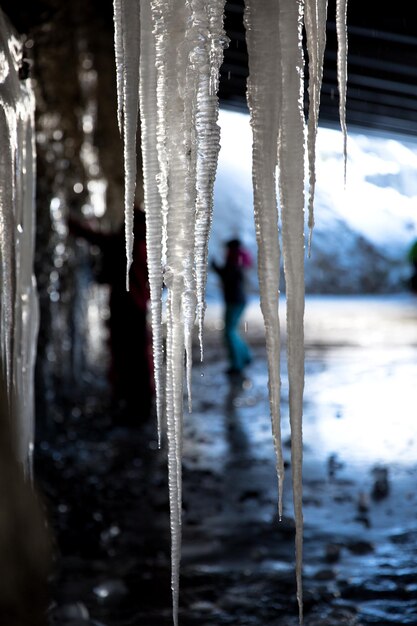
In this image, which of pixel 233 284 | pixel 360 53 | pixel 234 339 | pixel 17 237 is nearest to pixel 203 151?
pixel 17 237

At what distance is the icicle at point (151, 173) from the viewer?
5.45 feet

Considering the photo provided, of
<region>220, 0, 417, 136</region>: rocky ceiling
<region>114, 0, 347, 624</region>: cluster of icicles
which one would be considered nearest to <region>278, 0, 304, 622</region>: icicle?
<region>114, 0, 347, 624</region>: cluster of icicles

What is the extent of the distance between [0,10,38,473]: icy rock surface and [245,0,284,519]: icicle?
2.27 feet

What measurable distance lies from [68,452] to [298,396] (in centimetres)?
381

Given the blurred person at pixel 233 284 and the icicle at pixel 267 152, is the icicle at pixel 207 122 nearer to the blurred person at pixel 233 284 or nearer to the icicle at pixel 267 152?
the icicle at pixel 267 152

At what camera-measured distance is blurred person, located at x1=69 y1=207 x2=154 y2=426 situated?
19.2 ft

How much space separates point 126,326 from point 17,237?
3741 mm

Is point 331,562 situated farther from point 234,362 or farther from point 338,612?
point 234,362

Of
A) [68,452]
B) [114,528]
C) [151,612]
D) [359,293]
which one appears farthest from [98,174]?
[359,293]

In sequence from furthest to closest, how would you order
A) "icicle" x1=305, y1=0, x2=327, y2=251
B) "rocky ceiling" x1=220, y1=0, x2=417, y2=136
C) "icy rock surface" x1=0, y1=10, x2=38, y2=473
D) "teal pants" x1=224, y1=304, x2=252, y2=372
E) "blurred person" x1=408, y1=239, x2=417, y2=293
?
"blurred person" x1=408, y1=239, x2=417, y2=293
"teal pants" x1=224, y1=304, x2=252, y2=372
"rocky ceiling" x1=220, y1=0, x2=417, y2=136
"icy rock surface" x1=0, y1=10, x2=38, y2=473
"icicle" x1=305, y1=0, x2=327, y2=251

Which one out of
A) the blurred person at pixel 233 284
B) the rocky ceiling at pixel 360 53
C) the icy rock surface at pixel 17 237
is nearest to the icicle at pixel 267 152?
the rocky ceiling at pixel 360 53

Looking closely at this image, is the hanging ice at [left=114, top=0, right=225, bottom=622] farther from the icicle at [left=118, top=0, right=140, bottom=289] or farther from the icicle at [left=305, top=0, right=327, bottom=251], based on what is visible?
the icicle at [left=305, top=0, right=327, bottom=251]

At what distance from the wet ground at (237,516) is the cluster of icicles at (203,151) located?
4.51 feet

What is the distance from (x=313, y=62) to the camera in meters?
1.63
